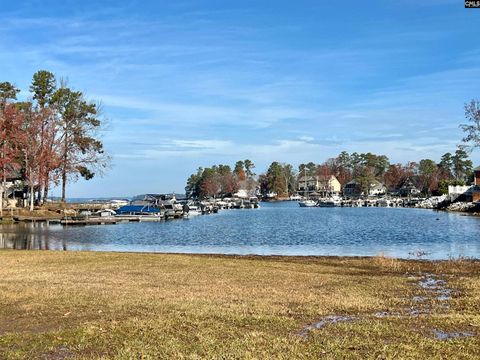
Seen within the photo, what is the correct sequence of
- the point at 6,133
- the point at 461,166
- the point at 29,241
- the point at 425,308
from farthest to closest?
the point at 461,166
the point at 6,133
the point at 29,241
the point at 425,308

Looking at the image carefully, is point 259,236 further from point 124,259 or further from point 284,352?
point 284,352

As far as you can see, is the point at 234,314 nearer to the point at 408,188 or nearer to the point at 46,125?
the point at 46,125

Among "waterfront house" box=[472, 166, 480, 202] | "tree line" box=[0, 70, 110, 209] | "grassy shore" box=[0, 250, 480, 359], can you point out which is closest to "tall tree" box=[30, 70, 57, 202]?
"tree line" box=[0, 70, 110, 209]

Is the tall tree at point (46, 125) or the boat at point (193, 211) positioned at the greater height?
the tall tree at point (46, 125)

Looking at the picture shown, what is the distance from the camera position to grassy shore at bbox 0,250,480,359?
819 centimetres

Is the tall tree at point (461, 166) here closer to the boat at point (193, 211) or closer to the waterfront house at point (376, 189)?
the waterfront house at point (376, 189)

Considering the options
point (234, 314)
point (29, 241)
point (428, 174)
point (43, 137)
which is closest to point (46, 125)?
point (43, 137)

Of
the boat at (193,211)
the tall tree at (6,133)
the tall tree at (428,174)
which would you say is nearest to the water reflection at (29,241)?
the tall tree at (6,133)

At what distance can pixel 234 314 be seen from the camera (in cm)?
1062

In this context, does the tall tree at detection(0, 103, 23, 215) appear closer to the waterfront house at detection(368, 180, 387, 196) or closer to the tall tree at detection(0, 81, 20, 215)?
the tall tree at detection(0, 81, 20, 215)

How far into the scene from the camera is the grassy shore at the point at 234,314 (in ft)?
26.9

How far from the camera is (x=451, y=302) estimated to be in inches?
490

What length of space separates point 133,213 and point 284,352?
77.1 metres

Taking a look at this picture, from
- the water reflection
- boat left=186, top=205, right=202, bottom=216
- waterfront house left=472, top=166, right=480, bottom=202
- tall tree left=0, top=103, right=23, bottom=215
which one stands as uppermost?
tall tree left=0, top=103, right=23, bottom=215
